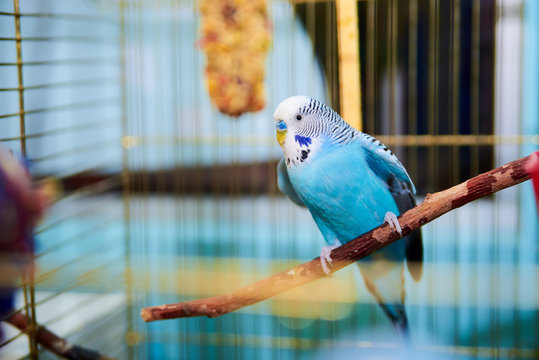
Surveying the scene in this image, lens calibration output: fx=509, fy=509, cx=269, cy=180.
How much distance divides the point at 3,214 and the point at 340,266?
45 cm

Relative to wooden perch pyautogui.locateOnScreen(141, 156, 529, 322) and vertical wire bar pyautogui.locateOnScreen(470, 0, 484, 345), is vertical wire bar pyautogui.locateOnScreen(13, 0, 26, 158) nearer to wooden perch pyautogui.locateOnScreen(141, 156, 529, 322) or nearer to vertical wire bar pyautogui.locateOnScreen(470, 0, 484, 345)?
wooden perch pyautogui.locateOnScreen(141, 156, 529, 322)

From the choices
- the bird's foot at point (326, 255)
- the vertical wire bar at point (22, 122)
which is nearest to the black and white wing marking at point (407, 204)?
the bird's foot at point (326, 255)

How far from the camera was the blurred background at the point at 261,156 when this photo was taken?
908 mm

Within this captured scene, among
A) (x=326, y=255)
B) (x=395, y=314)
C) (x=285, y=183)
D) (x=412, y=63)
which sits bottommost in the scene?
(x=395, y=314)

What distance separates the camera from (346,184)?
699 millimetres

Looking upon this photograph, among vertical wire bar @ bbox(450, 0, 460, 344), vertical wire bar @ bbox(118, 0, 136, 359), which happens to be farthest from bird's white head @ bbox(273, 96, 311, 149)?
vertical wire bar @ bbox(118, 0, 136, 359)

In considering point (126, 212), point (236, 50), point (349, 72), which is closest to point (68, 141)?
point (126, 212)

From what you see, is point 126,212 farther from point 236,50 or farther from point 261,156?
point 236,50

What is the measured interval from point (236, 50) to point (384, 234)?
0.55 m

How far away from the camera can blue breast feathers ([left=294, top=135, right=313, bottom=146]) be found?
25.3 inches

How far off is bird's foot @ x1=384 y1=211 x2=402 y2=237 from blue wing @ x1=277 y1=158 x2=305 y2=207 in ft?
0.41

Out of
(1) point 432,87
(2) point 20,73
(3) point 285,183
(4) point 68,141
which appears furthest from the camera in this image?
(4) point 68,141

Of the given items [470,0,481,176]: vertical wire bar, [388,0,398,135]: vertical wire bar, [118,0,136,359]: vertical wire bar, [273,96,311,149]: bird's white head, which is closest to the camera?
[273,96,311,149]: bird's white head

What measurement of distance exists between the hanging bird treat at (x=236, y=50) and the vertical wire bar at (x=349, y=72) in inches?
15.1
